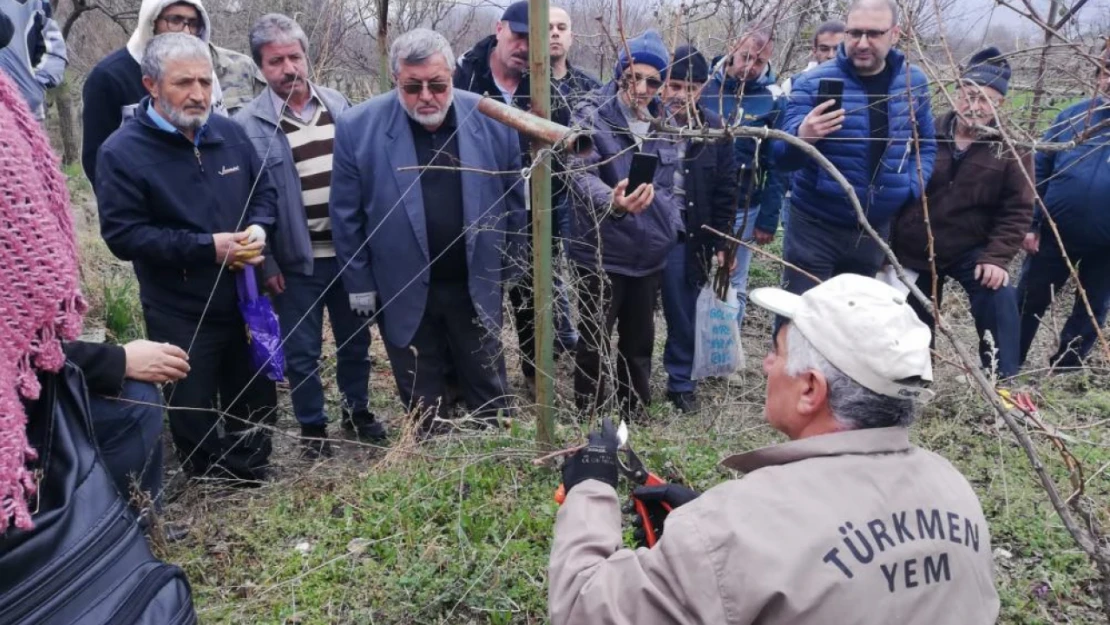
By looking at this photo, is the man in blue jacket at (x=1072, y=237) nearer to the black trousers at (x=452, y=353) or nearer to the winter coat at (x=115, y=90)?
the black trousers at (x=452, y=353)

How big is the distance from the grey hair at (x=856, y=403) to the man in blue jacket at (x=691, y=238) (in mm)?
2646

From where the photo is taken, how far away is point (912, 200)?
14.4ft

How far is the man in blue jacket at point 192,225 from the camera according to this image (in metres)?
3.15

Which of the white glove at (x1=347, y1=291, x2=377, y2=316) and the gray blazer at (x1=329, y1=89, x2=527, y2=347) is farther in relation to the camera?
the white glove at (x1=347, y1=291, x2=377, y2=316)

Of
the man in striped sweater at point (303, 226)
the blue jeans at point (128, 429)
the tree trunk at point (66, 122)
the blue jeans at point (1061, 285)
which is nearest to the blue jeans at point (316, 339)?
the man in striped sweater at point (303, 226)

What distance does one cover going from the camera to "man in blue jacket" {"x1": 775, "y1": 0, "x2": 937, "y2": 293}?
4.02 m

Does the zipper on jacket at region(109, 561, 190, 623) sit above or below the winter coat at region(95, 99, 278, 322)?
below

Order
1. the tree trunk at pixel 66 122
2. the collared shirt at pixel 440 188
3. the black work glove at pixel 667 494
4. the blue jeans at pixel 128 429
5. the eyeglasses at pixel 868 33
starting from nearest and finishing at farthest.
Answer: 1. the black work glove at pixel 667 494
2. the blue jeans at pixel 128 429
3. the collared shirt at pixel 440 188
4. the eyeglasses at pixel 868 33
5. the tree trunk at pixel 66 122

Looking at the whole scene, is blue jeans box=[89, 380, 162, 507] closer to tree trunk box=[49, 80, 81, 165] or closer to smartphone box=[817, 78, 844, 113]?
smartphone box=[817, 78, 844, 113]

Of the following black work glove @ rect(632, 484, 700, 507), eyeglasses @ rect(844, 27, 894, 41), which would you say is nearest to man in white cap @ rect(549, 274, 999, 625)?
black work glove @ rect(632, 484, 700, 507)

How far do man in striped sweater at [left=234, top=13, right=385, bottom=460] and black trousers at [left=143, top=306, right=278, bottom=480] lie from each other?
23 centimetres

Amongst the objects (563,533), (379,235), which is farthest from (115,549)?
(379,235)

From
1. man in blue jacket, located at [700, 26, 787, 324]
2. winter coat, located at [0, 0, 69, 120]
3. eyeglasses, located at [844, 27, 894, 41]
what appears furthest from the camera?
man in blue jacket, located at [700, 26, 787, 324]

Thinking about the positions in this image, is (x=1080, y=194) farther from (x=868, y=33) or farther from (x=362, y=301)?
(x=362, y=301)
